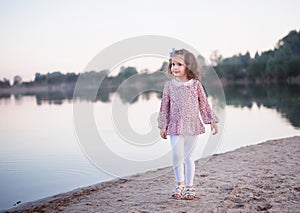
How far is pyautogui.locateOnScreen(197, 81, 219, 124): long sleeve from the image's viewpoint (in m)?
3.52

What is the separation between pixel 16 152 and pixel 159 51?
5.80 m

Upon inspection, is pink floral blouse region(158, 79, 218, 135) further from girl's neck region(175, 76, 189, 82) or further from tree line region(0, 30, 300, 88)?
tree line region(0, 30, 300, 88)

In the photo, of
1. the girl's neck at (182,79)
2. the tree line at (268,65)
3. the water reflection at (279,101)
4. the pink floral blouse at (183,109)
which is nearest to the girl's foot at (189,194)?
the pink floral blouse at (183,109)

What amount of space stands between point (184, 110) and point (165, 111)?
187 mm

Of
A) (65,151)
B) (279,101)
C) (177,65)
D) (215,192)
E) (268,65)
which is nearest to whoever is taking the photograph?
(177,65)

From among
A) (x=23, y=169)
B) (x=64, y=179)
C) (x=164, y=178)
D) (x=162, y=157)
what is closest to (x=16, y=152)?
(x=23, y=169)

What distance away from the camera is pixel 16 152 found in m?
8.41

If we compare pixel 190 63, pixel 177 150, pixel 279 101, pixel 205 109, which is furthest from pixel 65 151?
pixel 279 101

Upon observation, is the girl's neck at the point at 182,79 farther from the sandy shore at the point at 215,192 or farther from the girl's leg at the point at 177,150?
the sandy shore at the point at 215,192

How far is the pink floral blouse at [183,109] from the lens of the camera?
3.44 metres

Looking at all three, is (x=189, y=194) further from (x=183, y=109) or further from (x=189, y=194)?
(x=183, y=109)

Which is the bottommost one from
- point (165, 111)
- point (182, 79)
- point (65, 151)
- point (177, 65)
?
point (65, 151)

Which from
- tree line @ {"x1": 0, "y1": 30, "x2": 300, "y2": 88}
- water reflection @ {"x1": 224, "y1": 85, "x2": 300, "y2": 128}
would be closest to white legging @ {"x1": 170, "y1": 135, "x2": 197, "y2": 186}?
water reflection @ {"x1": 224, "y1": 85, "x2": 300, "y2": 128}

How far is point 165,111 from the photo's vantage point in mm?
3523
